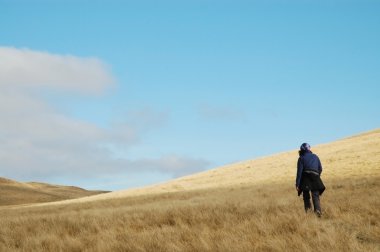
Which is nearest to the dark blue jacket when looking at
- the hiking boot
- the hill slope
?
the hiking boot

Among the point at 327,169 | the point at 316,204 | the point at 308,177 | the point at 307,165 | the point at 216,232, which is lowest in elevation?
the point at 216,232

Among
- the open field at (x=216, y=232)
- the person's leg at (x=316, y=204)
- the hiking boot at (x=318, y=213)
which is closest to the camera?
the open field at (x=216, y=232)

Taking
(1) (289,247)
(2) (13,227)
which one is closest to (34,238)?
(2) (13,227)

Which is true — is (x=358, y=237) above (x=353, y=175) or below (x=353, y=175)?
below

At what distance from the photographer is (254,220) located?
11805 mm

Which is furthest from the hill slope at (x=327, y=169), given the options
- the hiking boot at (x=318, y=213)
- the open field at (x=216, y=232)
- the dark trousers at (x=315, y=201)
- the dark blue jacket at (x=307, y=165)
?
the open field at (x=216, y=232)

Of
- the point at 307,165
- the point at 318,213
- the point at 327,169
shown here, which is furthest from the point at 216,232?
the point at 327,169

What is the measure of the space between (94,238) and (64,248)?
96 cm

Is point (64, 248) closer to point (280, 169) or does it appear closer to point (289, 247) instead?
point (289, 247)

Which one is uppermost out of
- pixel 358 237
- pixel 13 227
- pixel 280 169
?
pixel 280 169

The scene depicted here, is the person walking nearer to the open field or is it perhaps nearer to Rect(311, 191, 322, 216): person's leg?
Rect(311, 191, 322, 216): person's leg

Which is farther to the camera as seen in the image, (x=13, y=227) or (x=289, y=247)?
(x=13, y=227)

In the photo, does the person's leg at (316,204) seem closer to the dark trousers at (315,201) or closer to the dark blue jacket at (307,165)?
the dark trousers at (315,201)

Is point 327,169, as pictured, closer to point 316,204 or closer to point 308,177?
point 308,177
